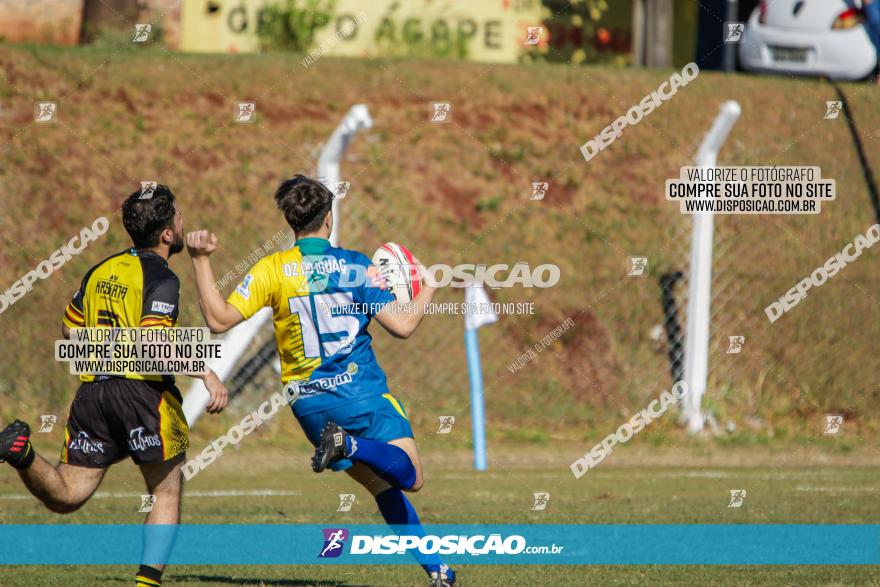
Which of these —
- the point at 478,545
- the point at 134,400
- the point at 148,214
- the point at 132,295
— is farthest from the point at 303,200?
the point at 478,545

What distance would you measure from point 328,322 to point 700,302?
8.36 metres

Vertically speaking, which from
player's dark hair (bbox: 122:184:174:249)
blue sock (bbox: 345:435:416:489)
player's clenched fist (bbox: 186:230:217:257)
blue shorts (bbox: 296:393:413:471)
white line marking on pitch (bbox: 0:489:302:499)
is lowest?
white line marking on pitch (bbox: 0:489:302:499)

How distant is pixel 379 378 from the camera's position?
6402 mm

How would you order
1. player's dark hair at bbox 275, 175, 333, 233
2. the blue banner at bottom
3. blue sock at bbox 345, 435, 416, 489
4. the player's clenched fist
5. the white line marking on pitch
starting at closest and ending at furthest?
1. the player's clenched fist
2. blue sock at bbox 345, 435, 416, 489
3. player's dark hair at bbox 275, 175, 333, 233
4. the blue banner at bottom
5. the white line marking on pitch

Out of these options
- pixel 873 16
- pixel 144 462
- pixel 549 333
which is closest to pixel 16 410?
pixel 549 333

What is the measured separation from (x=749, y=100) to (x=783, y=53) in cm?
116

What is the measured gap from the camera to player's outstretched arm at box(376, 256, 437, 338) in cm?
620

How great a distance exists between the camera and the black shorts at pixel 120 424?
20.0 feet

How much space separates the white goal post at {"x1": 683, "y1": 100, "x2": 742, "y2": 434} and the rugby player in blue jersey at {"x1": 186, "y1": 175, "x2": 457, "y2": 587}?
7698 millimetres

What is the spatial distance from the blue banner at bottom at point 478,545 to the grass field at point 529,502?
196mm

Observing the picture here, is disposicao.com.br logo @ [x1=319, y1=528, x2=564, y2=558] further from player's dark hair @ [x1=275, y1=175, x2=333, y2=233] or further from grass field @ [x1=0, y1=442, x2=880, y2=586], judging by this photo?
player's dark hair @ [x1=275, y1=175, x2=333, y2=233]

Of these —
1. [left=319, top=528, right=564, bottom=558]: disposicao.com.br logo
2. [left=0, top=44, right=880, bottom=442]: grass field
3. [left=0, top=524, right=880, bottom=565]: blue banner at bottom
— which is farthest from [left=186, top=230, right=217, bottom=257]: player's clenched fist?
[left=0, top=44, right=880, bottom=442]: grass field

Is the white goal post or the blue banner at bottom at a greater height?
the white goal post

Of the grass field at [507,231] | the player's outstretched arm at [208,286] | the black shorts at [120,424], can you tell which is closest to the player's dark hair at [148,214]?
the player's outstretched arm at [208,286]
